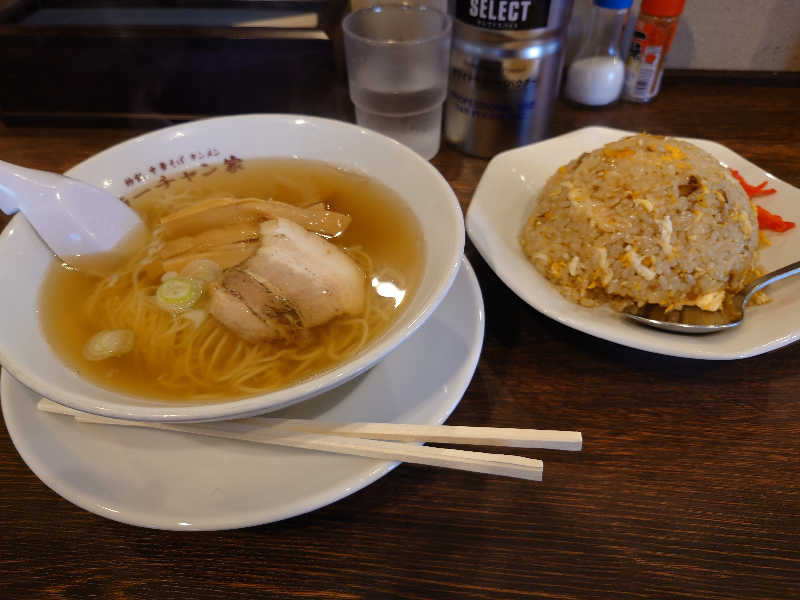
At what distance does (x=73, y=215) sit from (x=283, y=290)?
0.54 m

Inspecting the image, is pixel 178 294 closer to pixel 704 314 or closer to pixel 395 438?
pixel 395 438

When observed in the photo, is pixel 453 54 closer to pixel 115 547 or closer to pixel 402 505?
pixel 402 505

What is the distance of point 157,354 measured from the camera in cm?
115

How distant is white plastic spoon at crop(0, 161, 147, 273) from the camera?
119 centimetres

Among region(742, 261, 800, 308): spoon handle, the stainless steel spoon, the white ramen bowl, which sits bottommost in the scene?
the stainless steel spoon

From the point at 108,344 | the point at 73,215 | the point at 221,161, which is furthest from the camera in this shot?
the point at 221,161

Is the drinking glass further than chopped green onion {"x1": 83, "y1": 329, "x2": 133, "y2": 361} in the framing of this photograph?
Yes

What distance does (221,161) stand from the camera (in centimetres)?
156

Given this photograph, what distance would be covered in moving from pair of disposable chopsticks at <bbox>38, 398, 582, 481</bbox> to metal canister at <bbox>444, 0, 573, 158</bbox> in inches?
54.5

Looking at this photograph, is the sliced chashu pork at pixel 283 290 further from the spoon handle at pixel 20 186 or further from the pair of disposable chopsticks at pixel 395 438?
the spoon handle at pixel 20 186

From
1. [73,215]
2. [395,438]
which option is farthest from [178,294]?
[395,438]

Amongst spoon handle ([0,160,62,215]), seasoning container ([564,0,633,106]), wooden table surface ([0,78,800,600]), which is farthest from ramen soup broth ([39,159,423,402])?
seasoning container ([564,0,633,106])

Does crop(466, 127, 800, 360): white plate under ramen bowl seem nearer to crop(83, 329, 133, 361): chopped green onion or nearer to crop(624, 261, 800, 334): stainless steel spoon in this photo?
crop(624, 261, 800, 334): stainless steel spoon

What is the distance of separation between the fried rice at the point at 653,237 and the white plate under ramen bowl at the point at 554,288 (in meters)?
0.07
